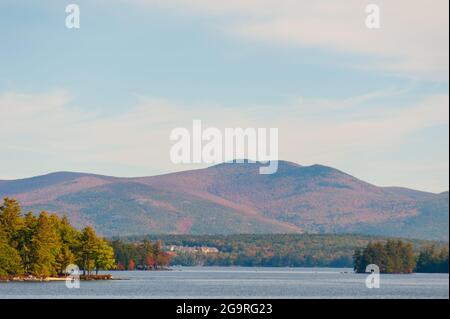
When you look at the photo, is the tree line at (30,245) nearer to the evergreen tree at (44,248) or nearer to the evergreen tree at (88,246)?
the evergreen tree at (44,248)

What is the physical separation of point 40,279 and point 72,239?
12110mm

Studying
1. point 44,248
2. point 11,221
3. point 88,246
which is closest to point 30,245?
point 44,248

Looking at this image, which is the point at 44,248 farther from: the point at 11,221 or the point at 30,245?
the point at 11,221

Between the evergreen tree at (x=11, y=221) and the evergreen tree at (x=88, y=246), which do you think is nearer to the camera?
the evergreen tree at (x=11, y=221)

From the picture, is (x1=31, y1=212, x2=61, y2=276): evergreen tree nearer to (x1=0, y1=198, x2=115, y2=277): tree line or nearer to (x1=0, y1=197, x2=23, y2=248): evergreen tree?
A: (x1=0, y1=198, x2=115, y2=277): tree line

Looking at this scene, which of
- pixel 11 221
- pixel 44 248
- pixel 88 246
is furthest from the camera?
pixel 88 246

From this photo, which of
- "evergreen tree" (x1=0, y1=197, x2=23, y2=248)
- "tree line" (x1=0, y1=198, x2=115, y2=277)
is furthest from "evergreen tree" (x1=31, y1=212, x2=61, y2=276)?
"evergreen tree" (x1=0, y1=197, x2=23, y2=248)

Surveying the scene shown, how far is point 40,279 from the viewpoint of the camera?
428 feet

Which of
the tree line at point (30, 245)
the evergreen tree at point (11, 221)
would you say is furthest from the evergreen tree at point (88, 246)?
the evergreen tree at point (11, 221)

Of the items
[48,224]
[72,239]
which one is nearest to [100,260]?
[72,239]
